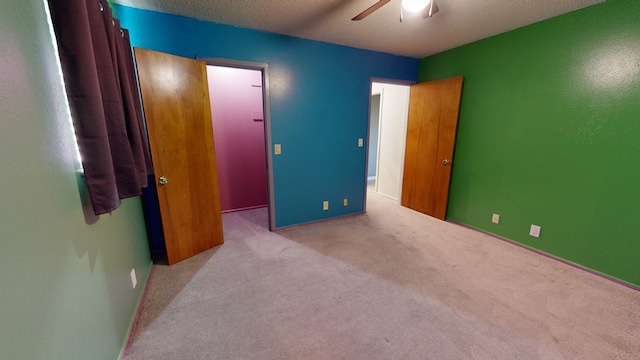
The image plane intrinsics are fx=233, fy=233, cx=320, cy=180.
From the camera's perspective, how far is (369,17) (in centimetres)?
219

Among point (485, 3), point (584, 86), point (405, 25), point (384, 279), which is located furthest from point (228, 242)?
point (584, 86)

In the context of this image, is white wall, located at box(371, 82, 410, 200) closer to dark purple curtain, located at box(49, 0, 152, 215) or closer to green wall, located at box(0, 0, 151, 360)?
dark purple curtain, located at box(49, 0, 152, 215)

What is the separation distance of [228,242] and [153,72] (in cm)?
181

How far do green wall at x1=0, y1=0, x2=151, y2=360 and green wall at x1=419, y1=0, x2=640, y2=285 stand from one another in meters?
3.59

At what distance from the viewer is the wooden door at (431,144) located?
3105 mm

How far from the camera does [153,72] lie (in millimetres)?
1939

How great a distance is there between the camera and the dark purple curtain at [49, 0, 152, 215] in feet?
3.13

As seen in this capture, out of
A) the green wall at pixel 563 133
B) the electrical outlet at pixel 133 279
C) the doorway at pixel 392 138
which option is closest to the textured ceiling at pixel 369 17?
the green wall at pixel 563 133

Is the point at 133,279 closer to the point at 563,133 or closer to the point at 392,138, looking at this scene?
the point at 563,133

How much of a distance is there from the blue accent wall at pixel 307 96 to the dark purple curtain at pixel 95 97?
101cm

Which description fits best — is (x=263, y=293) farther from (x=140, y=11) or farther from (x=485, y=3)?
(x=485, y=3)

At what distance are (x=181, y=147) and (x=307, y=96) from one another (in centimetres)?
153

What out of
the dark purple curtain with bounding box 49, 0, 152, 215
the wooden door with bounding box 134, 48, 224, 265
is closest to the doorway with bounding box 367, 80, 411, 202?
the wooden door with bounding box 134, 48, 224, 265

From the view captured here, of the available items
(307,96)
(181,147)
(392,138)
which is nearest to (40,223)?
(181,147)
